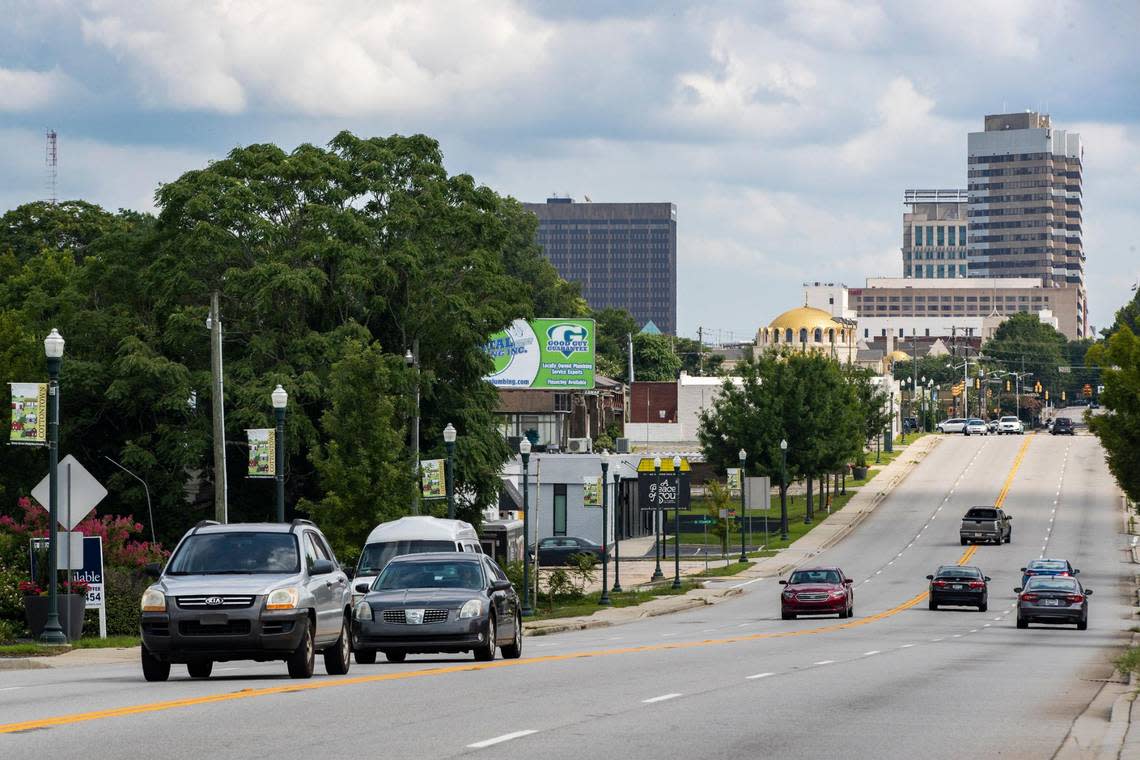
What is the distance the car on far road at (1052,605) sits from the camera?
143 ft

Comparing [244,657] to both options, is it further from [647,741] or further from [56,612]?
[56,612]

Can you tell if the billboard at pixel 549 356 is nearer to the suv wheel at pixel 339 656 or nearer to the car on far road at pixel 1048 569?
the car on far road at pixel 1048 569

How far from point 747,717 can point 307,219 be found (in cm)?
4570

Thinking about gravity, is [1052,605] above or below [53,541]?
below

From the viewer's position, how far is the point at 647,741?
47.2 feet

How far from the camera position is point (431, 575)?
24.8 metres

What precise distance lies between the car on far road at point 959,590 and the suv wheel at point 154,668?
35673 millimetres

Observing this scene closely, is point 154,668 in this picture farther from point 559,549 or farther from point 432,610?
point 559,549

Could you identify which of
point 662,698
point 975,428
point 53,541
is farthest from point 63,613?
point 975,428

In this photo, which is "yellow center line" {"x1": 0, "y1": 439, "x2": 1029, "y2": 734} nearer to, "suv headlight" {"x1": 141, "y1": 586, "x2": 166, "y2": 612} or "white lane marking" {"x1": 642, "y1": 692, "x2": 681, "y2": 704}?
"suv headlight" {"x1": 141, "y1": 586, "x2": 166, "y2": 612}

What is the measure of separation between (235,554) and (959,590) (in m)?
36.0

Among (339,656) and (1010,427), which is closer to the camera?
(339,656)

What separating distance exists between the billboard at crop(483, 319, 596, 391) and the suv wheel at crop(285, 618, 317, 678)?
85.2 m

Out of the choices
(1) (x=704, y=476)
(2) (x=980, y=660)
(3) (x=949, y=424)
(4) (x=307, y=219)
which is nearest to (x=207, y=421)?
(4) (x=307, y=219)
